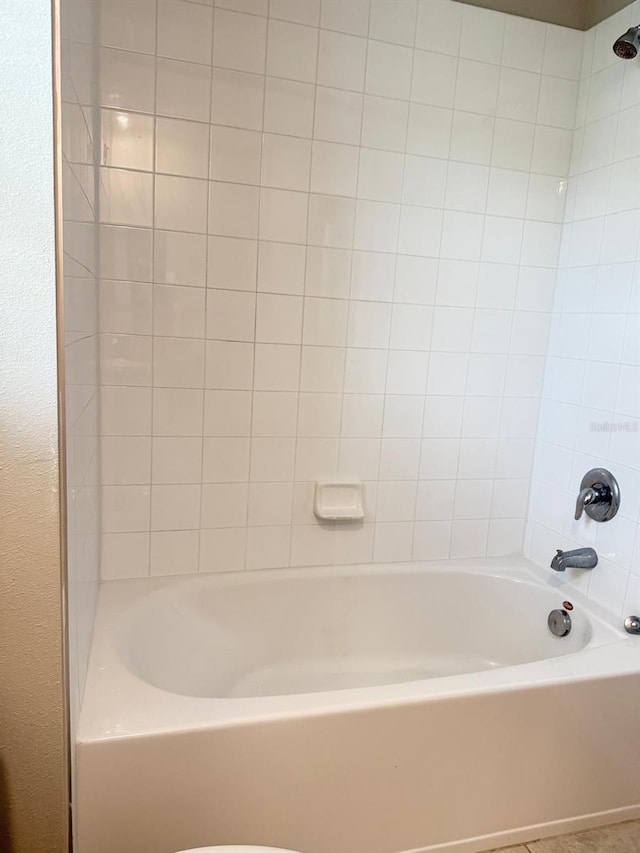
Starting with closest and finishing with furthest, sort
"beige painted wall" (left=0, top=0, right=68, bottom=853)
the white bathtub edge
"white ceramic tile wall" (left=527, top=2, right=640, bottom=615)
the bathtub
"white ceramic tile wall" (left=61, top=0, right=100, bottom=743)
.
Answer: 1. "beige painted wall" (left=0, top=0, right=68, bottom=853)
2. "white ceramic tile wall" (left=61, top=0, right=100, bottom=743)
3. the bathtub
4. the white bathtub edge
5. "white ceramic tile wall" (left=527, top=2, right=640, bottom=615)

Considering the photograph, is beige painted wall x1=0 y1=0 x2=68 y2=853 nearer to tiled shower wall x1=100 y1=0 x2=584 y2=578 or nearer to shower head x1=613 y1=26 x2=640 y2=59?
tiled shower wall x1=100 y1=0 x2=584 y2=578

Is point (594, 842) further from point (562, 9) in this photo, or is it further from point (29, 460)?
point (562, 9)

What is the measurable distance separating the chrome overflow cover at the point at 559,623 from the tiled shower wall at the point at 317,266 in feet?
1.45

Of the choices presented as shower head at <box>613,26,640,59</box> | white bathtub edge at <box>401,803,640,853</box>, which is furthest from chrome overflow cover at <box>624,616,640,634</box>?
shower head at <box>613,26,640,59</box>

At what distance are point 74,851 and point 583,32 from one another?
287cm

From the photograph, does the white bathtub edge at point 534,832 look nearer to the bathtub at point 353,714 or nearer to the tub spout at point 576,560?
the bathtub at point 353,714

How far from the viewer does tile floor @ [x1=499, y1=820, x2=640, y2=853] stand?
168 centimetres

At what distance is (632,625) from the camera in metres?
1.88

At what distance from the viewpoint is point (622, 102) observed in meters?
2.00

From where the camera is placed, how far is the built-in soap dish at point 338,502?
218 cm

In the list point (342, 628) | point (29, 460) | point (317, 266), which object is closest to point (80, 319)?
point (29, 460)

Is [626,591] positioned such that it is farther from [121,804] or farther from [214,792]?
[121,804]

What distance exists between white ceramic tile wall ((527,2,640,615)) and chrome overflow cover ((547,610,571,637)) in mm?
131

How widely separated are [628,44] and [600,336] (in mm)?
868
